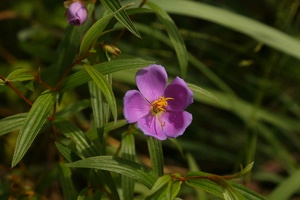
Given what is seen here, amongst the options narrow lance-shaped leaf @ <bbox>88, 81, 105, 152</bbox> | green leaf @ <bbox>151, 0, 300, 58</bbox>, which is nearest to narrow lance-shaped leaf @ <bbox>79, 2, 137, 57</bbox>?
narrow lance-shaped leaf @ <bbox>88, 81, 105, 152</bbox>

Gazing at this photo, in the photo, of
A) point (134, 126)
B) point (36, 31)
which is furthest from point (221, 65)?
point (134, 126)

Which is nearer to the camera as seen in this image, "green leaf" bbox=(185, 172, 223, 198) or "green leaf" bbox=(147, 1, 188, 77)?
"green leaf" bbox=(185, 172, 223, 198)

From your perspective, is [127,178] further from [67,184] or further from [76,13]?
[76,13]

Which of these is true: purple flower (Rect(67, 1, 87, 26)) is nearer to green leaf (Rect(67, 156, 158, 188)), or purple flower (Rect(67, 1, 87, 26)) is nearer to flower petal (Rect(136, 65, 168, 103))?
flower petal (Rect(136, 65, 168, 103))

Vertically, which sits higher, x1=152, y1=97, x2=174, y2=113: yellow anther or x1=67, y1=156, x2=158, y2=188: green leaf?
x1=152, y1=97, x2=174, y2=113: yellow anther

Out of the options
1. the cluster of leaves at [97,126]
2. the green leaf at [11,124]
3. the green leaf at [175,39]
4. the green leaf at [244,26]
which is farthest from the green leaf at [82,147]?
the green leaf at [244,26]

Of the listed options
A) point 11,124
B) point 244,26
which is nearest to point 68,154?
point 11,124

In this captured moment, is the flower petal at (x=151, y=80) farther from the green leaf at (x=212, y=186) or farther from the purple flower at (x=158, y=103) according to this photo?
the green leaf at (x=212, y=186)
